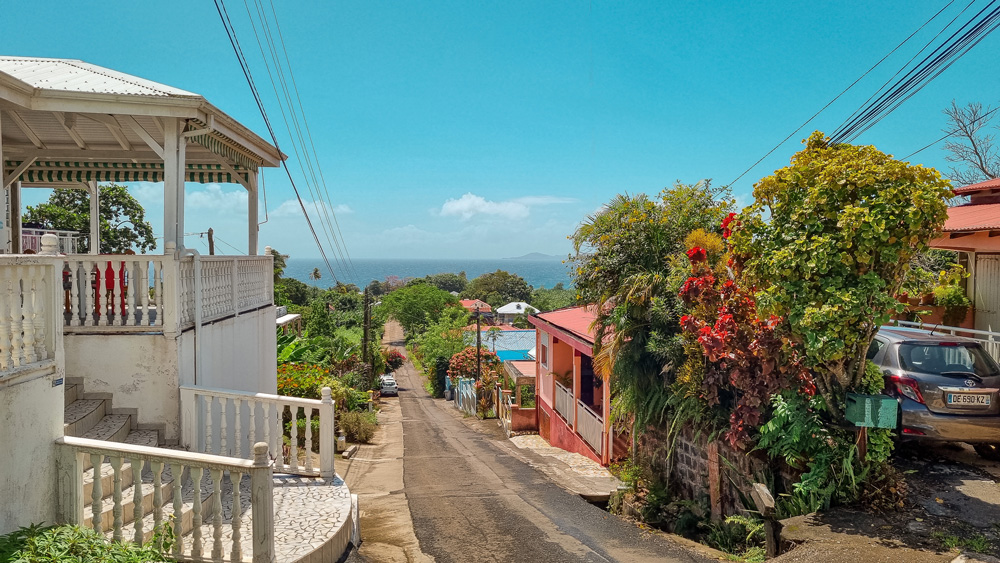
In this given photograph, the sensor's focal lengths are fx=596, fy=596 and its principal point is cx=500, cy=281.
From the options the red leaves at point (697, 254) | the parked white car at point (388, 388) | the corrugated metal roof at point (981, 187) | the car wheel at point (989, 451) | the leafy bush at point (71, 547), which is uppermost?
the corrugated metal roof at point (981, 187)

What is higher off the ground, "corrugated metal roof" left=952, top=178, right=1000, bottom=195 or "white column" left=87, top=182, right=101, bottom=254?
"corrugated metal roof" left=952, top=178, right=1000, bottom=195

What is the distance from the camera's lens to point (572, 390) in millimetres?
16672

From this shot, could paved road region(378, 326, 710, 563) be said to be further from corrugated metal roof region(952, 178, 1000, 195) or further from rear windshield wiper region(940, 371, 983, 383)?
corrugated metal roof region(952, 178, 1000, 195)

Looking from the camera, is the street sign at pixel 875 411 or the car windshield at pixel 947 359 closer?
the street sign at pixel 875 411

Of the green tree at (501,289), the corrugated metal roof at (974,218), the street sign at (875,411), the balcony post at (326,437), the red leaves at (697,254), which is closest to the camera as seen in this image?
the street sign at (875,411)

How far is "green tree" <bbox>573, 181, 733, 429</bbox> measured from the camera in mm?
8531

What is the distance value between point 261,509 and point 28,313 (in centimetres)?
234

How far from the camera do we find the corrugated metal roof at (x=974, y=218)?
8.80m

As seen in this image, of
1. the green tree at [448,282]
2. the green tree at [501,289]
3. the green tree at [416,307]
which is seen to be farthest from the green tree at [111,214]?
the green tree at [448,282]

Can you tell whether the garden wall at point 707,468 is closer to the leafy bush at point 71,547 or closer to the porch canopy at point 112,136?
the leafy bush at point 71,547

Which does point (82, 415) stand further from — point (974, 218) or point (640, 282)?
point (974, 218)

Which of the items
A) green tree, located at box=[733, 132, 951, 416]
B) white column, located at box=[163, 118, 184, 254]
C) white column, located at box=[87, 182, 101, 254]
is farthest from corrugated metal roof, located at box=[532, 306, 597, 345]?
white column, located at box=[87, 182, 101, 254]

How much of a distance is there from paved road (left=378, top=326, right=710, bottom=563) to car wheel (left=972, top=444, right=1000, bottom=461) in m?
4.12

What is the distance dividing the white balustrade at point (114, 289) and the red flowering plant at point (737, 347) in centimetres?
633
